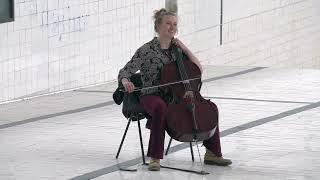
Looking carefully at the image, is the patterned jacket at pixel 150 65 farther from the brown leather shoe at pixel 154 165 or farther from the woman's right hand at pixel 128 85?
the brown leather shoe at pixel 154 165

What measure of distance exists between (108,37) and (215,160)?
6.07 meters

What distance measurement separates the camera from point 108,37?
13.2m

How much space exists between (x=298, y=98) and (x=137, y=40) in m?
3.23

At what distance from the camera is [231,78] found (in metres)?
13.6

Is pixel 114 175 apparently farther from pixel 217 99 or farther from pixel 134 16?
pixel 134 16

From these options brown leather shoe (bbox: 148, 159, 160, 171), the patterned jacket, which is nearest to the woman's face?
the patterned jacket

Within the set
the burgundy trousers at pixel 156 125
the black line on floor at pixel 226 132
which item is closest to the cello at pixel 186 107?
the burgundy trousers at pixel 156 125

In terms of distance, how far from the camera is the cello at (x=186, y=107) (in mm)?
6973

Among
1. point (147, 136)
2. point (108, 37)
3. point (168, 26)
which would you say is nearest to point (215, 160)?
point (168, 26)

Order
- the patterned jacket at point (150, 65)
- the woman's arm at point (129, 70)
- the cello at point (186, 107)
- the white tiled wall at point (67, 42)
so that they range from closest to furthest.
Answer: the cello at point (186, 107), the woman's arm at point (129, 70), the patterned jacket at point (150, 65), the white tiled wall at point (67, 42)

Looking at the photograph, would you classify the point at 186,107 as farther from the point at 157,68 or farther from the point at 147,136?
the point at 147,136

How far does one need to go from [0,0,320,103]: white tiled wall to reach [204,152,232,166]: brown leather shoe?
4193 mm

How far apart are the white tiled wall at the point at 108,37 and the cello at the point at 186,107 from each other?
170 inches

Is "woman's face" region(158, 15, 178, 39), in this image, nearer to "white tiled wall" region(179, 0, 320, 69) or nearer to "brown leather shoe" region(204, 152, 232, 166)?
"brown leather shoe" region(204, 152, 232, 166)
